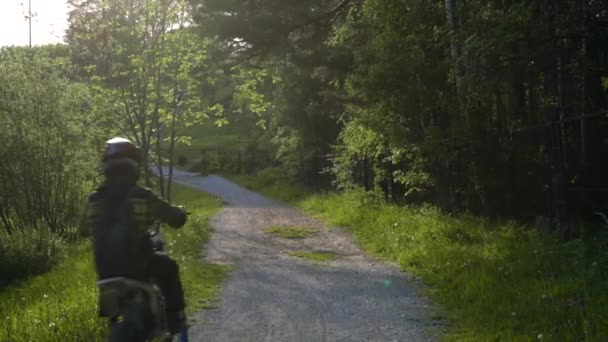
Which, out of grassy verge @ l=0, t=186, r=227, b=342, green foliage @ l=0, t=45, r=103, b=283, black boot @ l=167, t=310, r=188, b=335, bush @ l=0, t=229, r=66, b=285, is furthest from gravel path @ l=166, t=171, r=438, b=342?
green foliage @ l=0, t=45, r=103, b=283

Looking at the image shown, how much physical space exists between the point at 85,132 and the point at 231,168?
31.2m

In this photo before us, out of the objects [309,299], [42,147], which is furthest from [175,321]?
[42,147]

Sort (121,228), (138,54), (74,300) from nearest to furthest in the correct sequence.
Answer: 1. (121,228)
2. (74,300)
3. (138,54)

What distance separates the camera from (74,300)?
299 inches

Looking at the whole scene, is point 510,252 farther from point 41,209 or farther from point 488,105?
point 41,209

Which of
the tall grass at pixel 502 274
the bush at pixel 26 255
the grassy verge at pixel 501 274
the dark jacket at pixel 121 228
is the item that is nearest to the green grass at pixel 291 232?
the grassy verge at pixel 501 274

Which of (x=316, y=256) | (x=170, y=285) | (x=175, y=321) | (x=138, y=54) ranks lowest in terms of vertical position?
(x=316, y=256)

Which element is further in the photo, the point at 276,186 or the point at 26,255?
the point at 276,186

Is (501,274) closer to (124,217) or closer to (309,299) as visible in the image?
(309,299)

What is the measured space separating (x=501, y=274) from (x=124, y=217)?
5.73m

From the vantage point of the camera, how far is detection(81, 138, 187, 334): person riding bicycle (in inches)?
160

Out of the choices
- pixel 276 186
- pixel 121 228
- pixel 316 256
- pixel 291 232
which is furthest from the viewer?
pixel 276 186

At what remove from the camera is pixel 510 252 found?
9.51 m

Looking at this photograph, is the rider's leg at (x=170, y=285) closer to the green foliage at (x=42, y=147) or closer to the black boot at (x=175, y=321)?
the black boot at (x=175, y=321)
